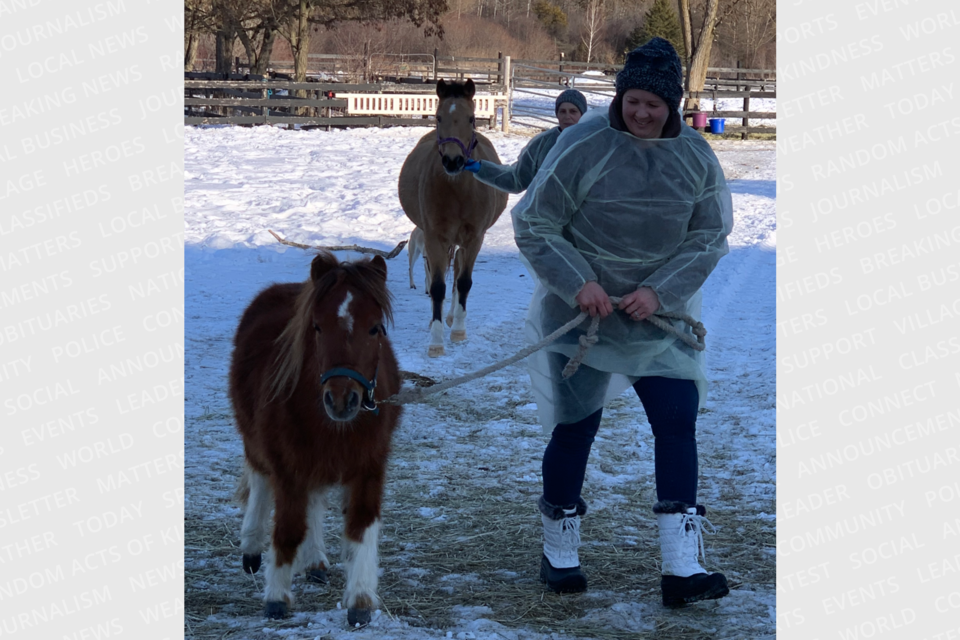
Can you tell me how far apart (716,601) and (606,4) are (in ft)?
186

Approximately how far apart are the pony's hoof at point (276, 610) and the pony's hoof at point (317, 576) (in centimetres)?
42

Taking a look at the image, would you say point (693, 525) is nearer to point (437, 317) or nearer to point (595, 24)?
point (437, 317)

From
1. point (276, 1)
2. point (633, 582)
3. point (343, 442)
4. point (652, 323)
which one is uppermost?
point (276, 1)

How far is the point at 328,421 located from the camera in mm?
3336

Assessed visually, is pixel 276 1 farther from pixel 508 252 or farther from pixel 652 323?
pixel 652 323

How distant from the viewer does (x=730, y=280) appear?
31.8 ft

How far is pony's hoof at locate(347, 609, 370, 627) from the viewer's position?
10.8 feet

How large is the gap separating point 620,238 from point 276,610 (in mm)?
1827

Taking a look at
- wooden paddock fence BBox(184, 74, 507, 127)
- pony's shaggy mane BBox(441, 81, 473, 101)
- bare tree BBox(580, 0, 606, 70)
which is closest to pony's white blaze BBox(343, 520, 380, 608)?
pony's shaggy mane BBox(441, 81, 473, 101)

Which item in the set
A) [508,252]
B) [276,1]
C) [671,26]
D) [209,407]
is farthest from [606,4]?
[209,407]

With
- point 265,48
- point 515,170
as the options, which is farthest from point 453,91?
point 265,48

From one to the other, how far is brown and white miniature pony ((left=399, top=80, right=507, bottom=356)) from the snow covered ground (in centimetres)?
38

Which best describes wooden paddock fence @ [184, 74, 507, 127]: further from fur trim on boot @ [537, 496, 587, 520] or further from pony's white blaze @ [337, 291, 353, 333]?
pony's white blaze @ [337, 291, 353, 333]

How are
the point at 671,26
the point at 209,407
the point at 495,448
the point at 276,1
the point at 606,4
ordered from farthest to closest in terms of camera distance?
1. the point at 606,4
2. the point at 671,26
3. the point at 276,1
4. the point at 209,407
5. the point at 495,448
